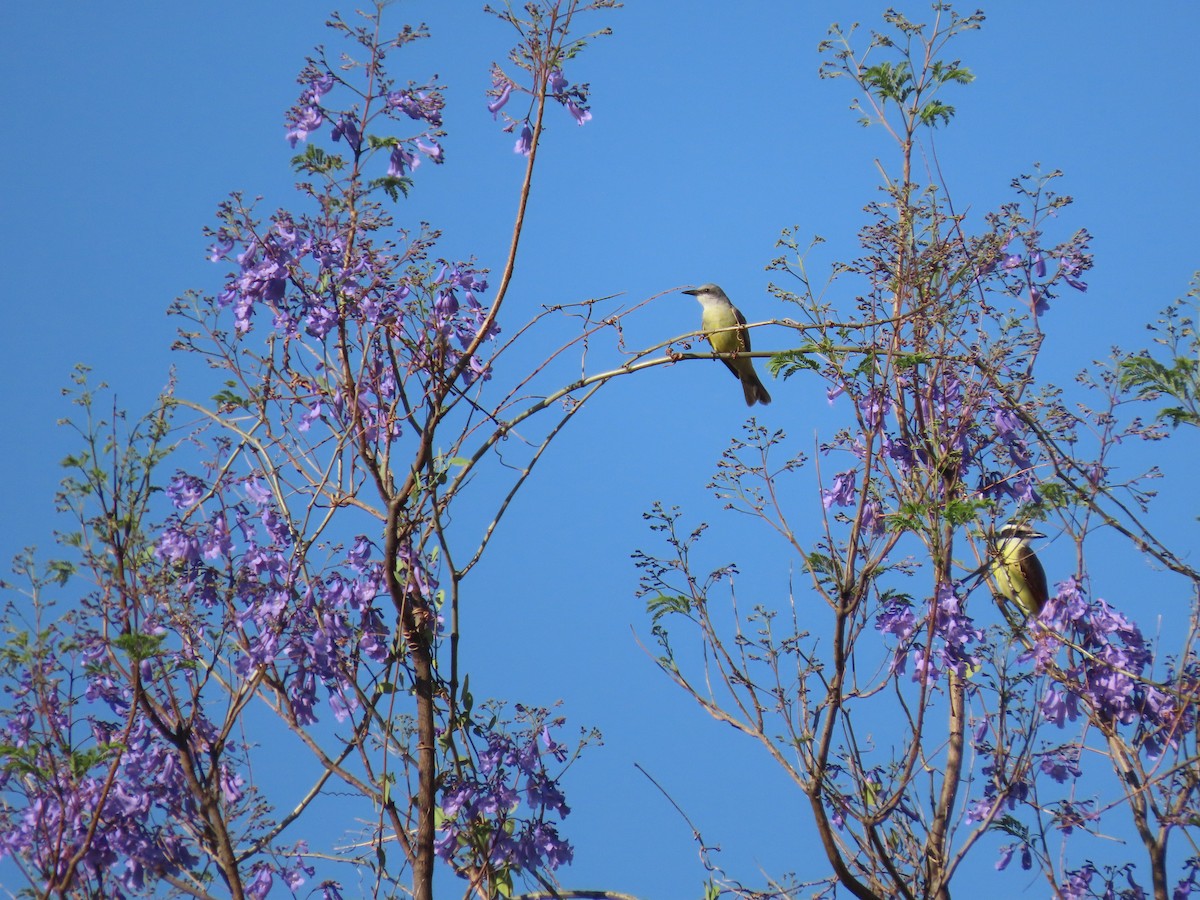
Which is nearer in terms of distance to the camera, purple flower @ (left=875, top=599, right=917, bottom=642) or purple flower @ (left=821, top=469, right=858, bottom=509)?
purple flower @ (left=875, top=599, right=917, bottom=642)

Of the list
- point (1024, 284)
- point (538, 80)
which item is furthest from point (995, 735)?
point (538, 80)

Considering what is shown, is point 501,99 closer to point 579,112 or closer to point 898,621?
point 579,112

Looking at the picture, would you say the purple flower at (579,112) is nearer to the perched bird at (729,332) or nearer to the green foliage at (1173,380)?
the green foliage at (1173,380)

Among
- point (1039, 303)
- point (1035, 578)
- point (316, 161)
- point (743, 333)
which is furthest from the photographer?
point (743, 333)

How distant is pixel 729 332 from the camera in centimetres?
985

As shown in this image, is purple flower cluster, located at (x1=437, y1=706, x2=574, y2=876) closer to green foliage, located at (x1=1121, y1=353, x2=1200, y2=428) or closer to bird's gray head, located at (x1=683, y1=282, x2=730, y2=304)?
green foliage, located at (x1=1121, y1=353, x2=1200, y2=428)

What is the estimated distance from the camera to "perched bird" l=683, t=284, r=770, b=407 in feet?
32.1

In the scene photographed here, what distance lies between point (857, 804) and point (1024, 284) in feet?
9.03

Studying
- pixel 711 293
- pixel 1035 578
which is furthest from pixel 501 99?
pixel 711 293

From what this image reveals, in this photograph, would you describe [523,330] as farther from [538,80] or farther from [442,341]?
A: [538,80]

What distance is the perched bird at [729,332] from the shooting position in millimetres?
9773

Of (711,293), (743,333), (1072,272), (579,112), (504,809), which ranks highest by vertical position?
(711,293)

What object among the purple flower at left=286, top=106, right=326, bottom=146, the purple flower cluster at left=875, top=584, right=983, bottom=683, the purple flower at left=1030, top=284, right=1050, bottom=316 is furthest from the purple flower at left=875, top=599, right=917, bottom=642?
the purple flower at left=286, top=106, right=326, bottom=146

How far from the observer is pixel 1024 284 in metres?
6.00
